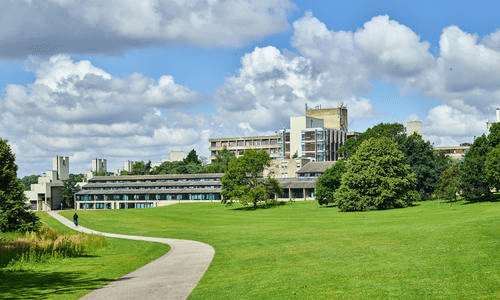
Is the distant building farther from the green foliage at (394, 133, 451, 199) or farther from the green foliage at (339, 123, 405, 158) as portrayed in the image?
the green foliage at (394, 133, 451, 199)

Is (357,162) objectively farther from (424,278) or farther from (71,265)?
(424,278)

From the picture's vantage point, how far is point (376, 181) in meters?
81.4

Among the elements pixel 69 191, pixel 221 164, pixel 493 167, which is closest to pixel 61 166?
pixel 69 191

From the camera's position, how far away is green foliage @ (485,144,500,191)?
223 feet

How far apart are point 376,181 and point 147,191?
3192 inches

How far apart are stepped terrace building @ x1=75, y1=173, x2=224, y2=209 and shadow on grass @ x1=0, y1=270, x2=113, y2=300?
115 metres

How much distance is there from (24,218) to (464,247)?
A: 41.9m

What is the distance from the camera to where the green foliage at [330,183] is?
9781 centimetres

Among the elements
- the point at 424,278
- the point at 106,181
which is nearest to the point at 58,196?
the point at 106,181

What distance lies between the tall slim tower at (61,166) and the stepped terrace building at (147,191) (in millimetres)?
17695

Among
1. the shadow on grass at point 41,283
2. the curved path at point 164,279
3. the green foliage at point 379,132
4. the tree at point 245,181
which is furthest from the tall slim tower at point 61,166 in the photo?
the shadow on grass at point 41,283

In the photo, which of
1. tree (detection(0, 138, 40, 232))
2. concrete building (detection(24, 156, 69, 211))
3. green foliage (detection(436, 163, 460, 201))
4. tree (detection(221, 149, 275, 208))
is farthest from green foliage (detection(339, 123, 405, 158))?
tree (detection(0, 138, 40, 232))

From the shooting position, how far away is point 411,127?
550 feet

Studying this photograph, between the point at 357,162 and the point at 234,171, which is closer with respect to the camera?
the point at 357,162
